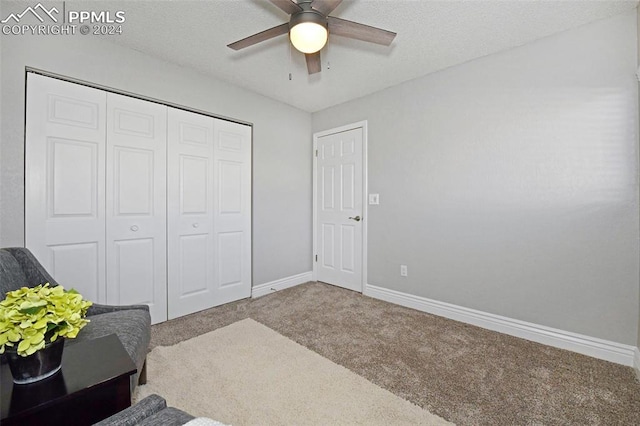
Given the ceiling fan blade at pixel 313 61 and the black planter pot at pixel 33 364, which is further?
the ceiling fan blade at pixel 313 61

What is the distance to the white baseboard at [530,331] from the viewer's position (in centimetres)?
199

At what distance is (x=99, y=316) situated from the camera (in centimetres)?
170

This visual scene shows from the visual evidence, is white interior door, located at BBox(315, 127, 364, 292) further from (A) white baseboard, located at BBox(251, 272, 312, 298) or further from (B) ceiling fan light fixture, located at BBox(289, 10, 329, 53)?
(B) ceiling fan light fixture, located at BBox(289, 10, 329, 53)

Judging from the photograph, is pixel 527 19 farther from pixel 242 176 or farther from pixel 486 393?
pixel 242 176

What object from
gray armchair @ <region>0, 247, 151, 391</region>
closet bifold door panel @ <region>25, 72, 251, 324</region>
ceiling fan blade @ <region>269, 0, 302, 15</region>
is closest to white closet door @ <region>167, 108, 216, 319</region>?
closet bifold door panel @ <region>25, 72, 251, 324</region>

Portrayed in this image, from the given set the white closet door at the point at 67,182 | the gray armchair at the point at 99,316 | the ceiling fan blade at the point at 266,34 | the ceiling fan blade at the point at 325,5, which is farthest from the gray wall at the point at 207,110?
the ceiling fan blade at the point at 325,5

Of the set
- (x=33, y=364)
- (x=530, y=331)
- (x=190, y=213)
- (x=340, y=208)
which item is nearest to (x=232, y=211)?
(x=190, y=213)

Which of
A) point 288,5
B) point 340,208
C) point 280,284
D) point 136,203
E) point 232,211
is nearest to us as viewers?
point 288,5

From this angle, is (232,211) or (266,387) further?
(232,211)

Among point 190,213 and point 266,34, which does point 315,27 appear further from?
point 190,213

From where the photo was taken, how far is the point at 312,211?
4125mm

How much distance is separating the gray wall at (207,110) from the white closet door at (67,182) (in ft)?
0.22

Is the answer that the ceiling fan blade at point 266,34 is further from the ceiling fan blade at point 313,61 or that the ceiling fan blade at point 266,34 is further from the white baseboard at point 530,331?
the white baseboard at point 530,331

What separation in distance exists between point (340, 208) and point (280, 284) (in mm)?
1266
